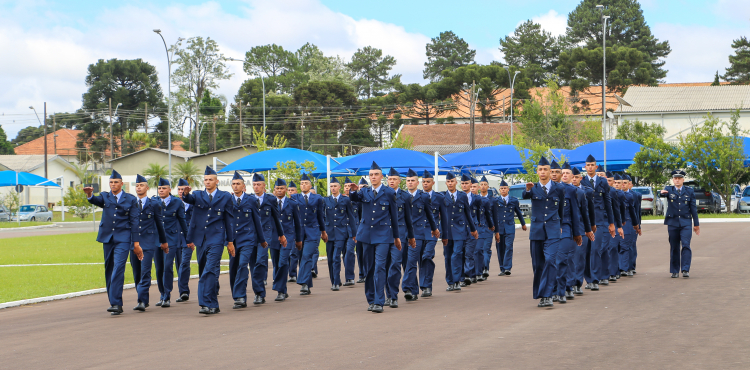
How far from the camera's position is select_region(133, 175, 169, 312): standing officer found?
1123cm

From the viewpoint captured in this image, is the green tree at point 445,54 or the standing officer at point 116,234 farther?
the green tree at point 445,54

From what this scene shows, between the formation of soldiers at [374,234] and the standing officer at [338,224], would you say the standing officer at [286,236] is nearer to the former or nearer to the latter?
the formation of soldiers at [374,234]

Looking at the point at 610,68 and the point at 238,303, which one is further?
the point at 610,68

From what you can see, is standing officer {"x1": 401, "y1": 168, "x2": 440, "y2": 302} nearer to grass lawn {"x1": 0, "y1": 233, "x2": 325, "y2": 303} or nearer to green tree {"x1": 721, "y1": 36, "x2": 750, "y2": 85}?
grass lawn {"x1": 0, "y1": 233, "x2": 325, "y2": 303}

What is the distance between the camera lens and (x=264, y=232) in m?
12.5

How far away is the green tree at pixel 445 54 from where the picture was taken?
87.6 meters

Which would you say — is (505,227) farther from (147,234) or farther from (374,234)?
(147,234)

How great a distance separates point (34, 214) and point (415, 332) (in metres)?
51.6

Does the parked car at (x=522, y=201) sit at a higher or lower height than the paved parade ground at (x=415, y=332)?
higher

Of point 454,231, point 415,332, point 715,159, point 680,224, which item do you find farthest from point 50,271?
point 715,159

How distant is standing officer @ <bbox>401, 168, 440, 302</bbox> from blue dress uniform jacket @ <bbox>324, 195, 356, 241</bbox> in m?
2.64

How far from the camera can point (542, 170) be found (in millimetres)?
10859

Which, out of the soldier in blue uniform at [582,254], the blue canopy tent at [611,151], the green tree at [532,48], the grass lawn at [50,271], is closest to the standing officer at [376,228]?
the soldier in blue uniform at [582,254]

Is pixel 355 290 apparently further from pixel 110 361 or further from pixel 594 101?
pixel 594 101
